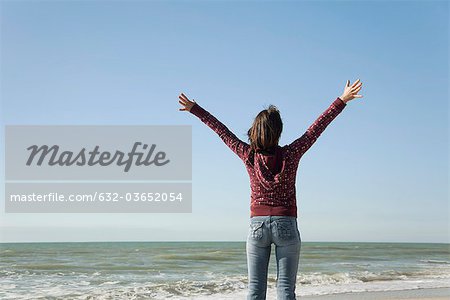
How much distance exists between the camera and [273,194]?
2582 millimetres

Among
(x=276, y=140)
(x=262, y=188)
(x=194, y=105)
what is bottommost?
(x=262, y=188)

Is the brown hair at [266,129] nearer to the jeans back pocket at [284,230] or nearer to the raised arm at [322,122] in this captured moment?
the raised arm at [322,122]

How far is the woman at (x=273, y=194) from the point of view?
2541 millimetres

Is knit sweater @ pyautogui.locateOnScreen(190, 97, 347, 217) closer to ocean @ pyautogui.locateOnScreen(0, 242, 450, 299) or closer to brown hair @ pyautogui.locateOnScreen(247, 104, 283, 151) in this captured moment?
brown hair @ pyautogui.locateOnScreen(247, 104, 283, 151)

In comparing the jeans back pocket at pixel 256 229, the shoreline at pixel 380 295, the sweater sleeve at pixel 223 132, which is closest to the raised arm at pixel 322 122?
the sweater sleeve at pixel 223 132

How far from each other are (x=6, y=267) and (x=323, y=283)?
8.62 meters

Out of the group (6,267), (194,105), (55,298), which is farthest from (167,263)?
(194,105)

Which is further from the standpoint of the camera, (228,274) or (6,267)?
(6,267)

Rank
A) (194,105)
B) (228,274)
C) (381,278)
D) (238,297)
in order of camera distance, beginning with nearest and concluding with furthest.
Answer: (194,105)
(238,297)
(381,278)
(228,274)

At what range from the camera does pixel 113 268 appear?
1380 cm

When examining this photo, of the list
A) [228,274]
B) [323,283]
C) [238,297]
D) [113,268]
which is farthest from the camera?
[113,268]

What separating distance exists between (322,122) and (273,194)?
0.41 metres

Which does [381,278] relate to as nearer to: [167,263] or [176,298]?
[176,298]

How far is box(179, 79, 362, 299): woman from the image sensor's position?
2541mm
